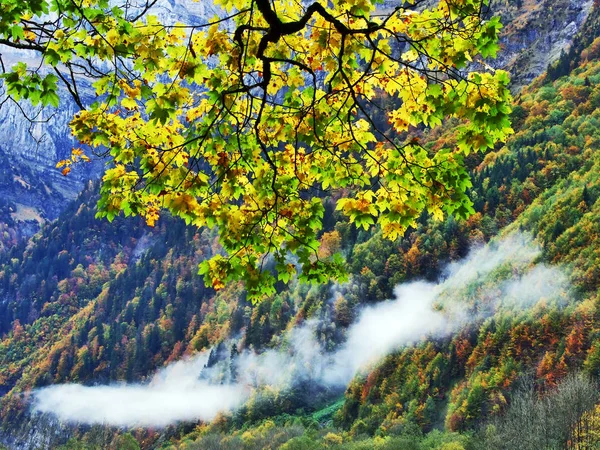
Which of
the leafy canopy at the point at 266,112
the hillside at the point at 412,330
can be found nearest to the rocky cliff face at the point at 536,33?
the hillside at the point at 412,330

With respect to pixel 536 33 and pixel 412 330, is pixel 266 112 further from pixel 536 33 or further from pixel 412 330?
pixel 536 33

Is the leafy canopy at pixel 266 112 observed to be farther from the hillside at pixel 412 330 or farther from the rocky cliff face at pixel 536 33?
the rocky cliff face at pixel 536 33

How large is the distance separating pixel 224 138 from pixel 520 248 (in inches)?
4442

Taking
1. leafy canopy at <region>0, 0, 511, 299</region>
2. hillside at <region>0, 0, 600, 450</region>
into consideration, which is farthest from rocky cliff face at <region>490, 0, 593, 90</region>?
leafy canopy at <region>0, 0, 511, 299</region>

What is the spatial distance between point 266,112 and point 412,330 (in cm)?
12003

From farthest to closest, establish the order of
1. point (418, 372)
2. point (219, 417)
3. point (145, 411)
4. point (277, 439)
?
point (145, 411)
point (219, 417)
point (418, 372)
point (277, 439)

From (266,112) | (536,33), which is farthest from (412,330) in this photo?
(266,112)

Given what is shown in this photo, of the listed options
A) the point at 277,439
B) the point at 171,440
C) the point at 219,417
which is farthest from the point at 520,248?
the point at 171,440

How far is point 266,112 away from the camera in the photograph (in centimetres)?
767

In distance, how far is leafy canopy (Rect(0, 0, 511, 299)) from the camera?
6.53 m

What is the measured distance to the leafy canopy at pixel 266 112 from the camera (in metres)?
6.53

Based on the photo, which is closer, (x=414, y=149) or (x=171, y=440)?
(x=414, y=149)

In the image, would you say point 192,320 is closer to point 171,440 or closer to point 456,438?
point 171,440

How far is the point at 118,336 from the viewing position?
18012 centimetres
